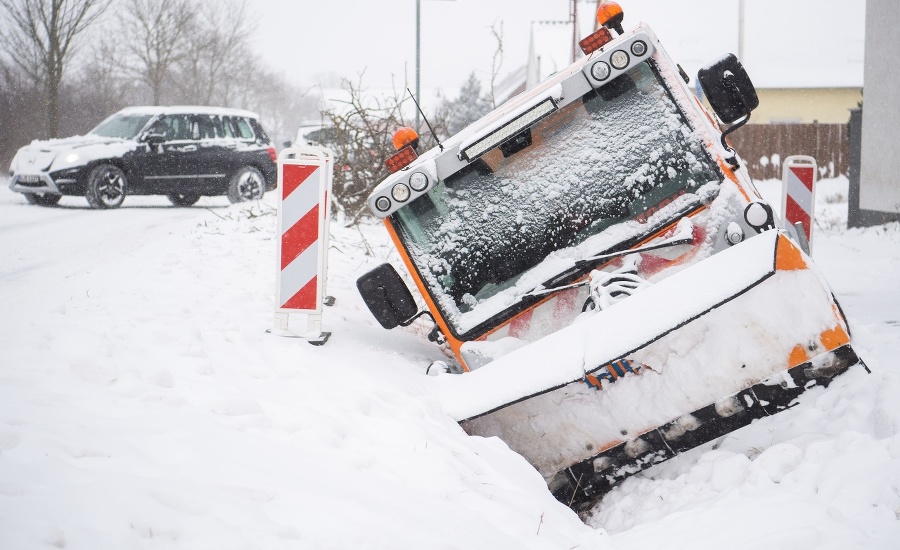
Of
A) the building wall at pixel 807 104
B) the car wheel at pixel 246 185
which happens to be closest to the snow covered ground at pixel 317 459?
the car wheel at pixel 246 185

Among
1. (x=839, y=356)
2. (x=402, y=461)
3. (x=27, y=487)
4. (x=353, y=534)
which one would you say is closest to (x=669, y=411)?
(x=839, y=356)

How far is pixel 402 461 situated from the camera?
3053 millimetres

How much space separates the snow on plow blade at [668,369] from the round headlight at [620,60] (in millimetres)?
1160

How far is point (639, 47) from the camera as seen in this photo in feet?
12.7

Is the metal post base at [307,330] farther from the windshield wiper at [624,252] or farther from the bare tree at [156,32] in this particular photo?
the bare tree at [156,32]

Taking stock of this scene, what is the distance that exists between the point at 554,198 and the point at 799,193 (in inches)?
175

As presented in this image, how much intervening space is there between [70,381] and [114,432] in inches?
26.2

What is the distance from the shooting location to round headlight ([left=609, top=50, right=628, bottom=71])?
12.7 feet

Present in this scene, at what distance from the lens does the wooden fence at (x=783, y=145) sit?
27.1m

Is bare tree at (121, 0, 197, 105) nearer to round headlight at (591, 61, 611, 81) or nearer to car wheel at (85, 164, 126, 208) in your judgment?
car wheel at (85, 164, 126, 208)

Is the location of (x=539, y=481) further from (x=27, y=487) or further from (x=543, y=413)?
(x=27, y=487)

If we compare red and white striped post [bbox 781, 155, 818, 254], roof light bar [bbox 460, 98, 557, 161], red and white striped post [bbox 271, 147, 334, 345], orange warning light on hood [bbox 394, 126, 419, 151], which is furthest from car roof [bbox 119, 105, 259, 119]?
roof light bar [bbox 460, 98, 557, 161]

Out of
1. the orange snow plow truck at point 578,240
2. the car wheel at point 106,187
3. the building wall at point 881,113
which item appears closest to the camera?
the orange snow plow truck at point 578,240

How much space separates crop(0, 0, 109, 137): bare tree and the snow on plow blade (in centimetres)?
2714
